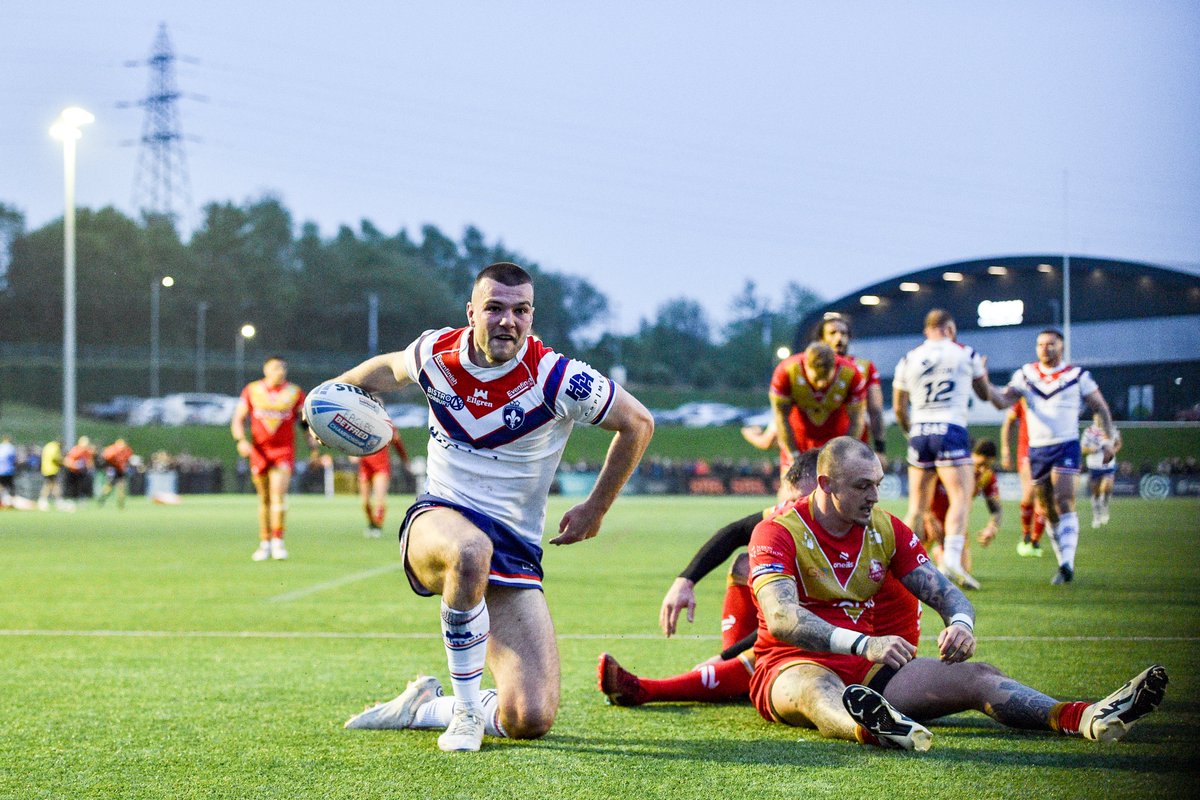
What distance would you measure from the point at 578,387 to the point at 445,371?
1.75 feet

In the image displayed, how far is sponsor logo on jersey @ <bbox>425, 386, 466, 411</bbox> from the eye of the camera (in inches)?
193

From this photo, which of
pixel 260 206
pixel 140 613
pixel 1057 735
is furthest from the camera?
pixel 260 206

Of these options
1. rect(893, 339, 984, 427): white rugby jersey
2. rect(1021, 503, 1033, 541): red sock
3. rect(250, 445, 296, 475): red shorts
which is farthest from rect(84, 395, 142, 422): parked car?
rect(893, 339, 984, 427): white rugby jersey

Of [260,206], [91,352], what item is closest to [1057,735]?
[91,352]

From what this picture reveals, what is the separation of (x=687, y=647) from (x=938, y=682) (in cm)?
272

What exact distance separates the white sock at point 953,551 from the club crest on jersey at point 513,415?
6461mm

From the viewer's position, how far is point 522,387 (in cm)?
484

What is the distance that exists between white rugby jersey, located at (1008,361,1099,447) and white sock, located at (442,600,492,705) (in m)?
7.94

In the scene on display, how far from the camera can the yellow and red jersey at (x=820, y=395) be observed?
30.1 ft

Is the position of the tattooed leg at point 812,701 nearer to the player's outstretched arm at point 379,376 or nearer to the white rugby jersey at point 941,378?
the player's outstretched arm at point 379,376

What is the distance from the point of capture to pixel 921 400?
10.8 metres

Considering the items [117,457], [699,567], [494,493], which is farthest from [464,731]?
[117,457]

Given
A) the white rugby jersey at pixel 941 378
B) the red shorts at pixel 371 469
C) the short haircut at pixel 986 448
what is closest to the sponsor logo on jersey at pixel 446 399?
the white rugby jersey at pixel 941 378

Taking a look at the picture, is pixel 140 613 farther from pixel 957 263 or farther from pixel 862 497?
pixel 957 263
